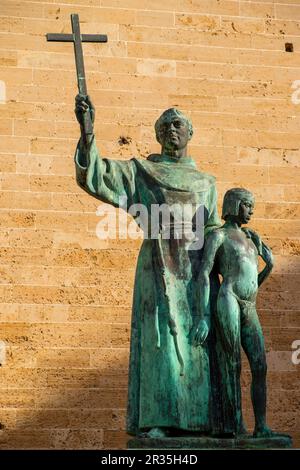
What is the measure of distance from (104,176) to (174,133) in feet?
1.52

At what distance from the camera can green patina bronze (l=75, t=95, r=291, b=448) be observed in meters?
7.68

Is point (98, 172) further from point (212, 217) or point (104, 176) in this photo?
point (212, 217)

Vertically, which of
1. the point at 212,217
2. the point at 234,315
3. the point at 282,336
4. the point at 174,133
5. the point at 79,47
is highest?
the point at 79,47

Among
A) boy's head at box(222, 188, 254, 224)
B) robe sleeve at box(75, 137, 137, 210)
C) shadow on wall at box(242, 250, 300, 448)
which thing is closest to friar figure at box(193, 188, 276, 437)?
boy's head at box(222, 188, 254, 224)

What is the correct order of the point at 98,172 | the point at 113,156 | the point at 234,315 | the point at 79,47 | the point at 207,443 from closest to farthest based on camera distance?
the point at 207,443, the point at 234,315, the point at 98,172, the point at 79,47, the point at 113,156

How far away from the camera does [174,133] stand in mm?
8234

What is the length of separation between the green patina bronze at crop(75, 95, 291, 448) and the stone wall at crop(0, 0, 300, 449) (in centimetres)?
368

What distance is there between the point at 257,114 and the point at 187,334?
5154mm

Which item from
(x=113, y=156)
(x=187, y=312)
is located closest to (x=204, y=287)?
(x=187, y=312)

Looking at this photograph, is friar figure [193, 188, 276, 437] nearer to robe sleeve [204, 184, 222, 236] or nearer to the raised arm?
robe sleeve [204, 184, 222, 236]

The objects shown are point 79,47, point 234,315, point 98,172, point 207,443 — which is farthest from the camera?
point 79,47

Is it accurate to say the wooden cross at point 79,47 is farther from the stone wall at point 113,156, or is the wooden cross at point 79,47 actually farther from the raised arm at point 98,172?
the stone wall at point 113,156

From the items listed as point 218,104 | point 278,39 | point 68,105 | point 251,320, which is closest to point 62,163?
point 68,105

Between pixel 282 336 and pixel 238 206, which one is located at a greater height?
pixel 238 206
